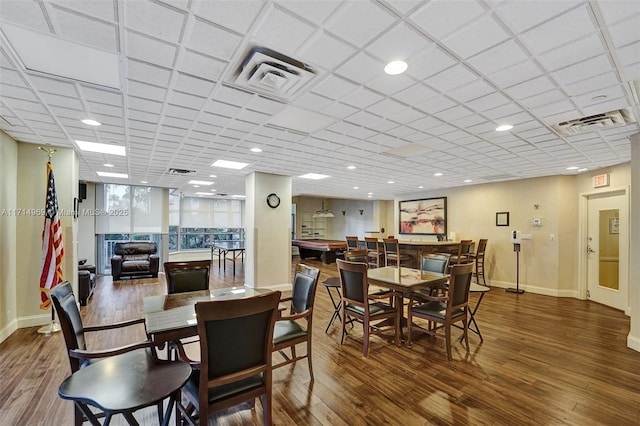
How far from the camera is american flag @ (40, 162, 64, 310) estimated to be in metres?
3.71

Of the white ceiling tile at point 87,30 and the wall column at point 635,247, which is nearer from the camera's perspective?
the white ceiling tile at point 87,30

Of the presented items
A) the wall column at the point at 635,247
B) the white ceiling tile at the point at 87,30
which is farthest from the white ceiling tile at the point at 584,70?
the white ceiling tile at the point at 87,30

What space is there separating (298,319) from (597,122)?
366cm

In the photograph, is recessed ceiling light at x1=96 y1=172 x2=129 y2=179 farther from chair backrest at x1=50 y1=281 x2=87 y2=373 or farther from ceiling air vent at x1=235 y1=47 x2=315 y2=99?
ceiling air vent at x1=235 y1=47 x2=315 y2=99

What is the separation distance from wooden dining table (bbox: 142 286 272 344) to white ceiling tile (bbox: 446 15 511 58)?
218 centimetres

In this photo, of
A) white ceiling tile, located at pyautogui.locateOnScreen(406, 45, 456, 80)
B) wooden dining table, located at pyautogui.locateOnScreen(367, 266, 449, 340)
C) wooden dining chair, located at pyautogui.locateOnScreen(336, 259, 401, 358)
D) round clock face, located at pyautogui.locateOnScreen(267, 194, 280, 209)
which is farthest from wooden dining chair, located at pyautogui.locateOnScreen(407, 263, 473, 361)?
round clock face, located at pyautogui.locateOnScreen(267, 194, 280, 209)

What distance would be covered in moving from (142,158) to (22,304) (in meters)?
2.56

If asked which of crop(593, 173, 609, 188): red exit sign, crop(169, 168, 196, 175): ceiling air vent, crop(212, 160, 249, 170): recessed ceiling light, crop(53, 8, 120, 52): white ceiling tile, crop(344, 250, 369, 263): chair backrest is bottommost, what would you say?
crop(344, 250, 369, 263): chair backrest

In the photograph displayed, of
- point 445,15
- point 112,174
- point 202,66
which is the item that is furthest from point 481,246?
point 112,174

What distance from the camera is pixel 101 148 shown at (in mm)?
4238

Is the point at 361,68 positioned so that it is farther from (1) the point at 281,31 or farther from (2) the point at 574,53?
(2) the point at 574,53

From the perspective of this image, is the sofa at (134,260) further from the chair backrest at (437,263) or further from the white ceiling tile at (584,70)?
the white ceiling tile at (584,70)

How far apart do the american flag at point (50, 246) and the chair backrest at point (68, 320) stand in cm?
240

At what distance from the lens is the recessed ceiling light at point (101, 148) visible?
402 centimetres
